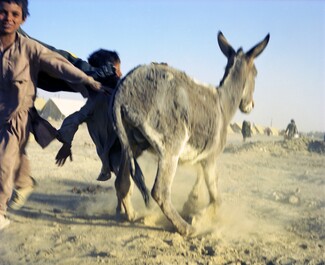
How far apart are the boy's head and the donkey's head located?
1.58 metres

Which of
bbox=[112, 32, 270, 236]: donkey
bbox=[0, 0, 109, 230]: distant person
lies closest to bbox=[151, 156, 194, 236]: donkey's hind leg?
bbox=[112, 32, 270, 236]: donkey

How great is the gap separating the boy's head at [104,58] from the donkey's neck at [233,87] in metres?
1.63

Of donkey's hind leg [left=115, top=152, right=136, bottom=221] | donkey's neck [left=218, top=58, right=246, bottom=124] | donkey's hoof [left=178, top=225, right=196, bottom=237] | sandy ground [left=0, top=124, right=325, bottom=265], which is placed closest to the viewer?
sandy ground [left=0, top=124, right=325, bottom=265]

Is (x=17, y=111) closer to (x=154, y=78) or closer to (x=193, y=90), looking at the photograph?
(x=154, y=78)

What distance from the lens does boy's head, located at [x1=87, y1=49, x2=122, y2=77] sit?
20.6 ft

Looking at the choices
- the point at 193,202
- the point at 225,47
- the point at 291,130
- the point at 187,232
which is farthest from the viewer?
the point at 291,130

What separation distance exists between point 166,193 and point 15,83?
2.19 metres

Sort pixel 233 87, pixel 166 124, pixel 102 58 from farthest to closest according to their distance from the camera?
pixel 102 58
pixel 233 87
pixel 166 124

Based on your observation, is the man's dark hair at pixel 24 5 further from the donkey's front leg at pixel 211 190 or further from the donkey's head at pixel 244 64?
the donkey's front leg at pixel 211 190

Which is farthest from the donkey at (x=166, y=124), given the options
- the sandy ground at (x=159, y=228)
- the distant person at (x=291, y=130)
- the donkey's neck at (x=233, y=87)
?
the distant person at (x=291, y=130)

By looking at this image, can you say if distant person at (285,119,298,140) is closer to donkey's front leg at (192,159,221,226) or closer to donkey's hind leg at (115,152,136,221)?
donkey's front leg at (192,159,221,226)

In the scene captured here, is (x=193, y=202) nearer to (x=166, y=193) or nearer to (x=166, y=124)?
(x=166, y=193)

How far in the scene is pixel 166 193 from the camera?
16.0ft

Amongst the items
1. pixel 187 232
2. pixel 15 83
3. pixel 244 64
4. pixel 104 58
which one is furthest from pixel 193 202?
pixel 15 83
